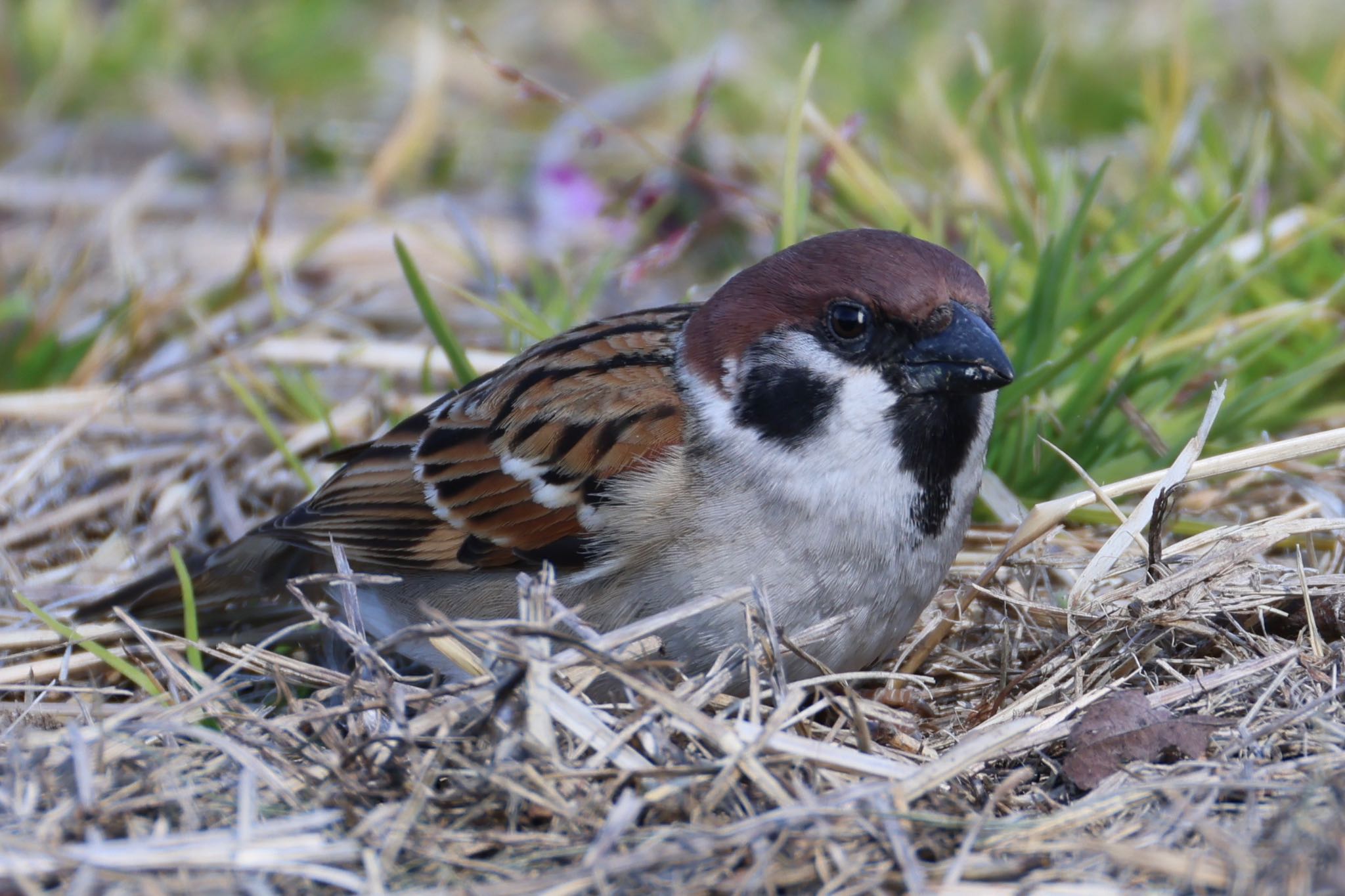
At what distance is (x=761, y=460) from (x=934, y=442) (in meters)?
0.34

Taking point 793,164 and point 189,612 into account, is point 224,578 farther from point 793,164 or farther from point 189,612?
point 793,164

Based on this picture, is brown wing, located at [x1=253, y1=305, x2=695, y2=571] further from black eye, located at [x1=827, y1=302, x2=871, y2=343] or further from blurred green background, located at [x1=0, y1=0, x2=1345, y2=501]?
blurred green background, located at [x1=0, y1=0, x2=1345, y2=501]

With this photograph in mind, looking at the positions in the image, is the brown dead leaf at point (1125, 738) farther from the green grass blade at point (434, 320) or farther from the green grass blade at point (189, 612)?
the green grass blade at point (434, 320)

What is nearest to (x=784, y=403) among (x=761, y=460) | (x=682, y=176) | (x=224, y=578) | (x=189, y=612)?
(x=761, y=460)

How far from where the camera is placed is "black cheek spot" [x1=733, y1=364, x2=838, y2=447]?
2.74 metres

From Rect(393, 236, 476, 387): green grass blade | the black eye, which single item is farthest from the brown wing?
the black eye

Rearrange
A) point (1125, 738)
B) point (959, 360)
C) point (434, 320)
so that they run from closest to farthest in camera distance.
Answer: point (1125, 738) → point (959, 360) → point (434, 320)

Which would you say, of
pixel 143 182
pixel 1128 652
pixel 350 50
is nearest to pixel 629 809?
pixel 1128 652

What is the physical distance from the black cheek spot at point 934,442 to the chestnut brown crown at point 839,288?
6.4 inches

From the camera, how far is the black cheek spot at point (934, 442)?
2693 mm

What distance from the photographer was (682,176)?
5.20m

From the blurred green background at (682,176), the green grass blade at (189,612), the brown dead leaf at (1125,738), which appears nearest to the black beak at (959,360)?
the brown dead leaf at (1125,738)

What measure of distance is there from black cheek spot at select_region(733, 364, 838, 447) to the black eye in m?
0.09

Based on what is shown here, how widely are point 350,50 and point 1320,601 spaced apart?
588cm
